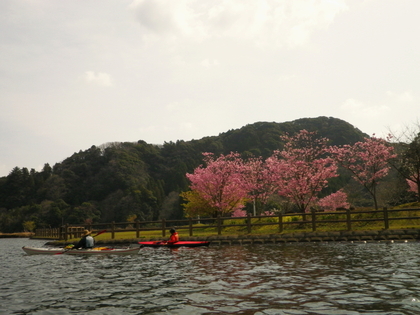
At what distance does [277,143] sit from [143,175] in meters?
46.0

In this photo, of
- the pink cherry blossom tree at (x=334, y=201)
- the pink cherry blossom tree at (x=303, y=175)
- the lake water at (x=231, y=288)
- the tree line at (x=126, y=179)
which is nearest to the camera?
the lake water at (x=231, y=288)

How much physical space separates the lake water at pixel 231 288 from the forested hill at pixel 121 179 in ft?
278

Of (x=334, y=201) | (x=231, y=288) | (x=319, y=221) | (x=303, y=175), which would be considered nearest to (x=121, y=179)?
(x=334, y=201)

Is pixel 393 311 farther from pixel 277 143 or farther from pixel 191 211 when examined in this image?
pixel 277 143

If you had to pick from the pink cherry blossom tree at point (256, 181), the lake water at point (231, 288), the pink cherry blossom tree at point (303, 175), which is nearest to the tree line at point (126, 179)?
the pink cherry blossom tree at point (256, 181)

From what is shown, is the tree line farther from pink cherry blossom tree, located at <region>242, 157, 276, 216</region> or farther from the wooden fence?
the wooden fence

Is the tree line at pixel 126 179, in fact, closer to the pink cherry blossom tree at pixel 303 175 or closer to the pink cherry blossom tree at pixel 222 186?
the pink cherry blossom tree at pixel 222 186

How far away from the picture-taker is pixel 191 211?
45406mm

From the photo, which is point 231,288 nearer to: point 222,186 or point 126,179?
point 222,186

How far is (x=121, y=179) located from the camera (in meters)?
114

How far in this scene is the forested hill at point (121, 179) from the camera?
103125 millimetres

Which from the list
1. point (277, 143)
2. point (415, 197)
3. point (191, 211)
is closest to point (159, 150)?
point (277, 143)

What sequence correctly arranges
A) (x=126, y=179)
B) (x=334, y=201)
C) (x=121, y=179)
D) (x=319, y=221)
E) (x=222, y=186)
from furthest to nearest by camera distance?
(x=126, y=179) → (x=121, y=179) → (x=334, y=201) → (x=222, y=186) → (x=319, y=221)

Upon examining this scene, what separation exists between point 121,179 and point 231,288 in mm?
108764
